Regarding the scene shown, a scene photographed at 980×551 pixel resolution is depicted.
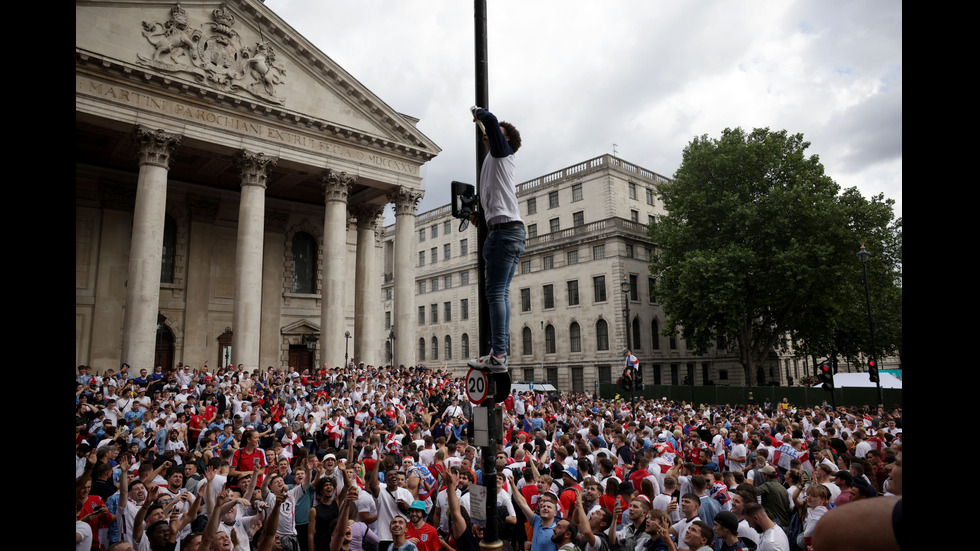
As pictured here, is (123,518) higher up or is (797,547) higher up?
(123,518)

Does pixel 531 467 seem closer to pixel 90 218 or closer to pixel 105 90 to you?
pixel 105 90

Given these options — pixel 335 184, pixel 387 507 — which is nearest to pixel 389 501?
pixel 387 507

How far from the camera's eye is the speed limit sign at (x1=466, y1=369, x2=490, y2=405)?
494 centimetres

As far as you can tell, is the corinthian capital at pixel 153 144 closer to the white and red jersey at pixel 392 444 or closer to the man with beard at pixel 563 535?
the white and red jersey at pixel 392 444

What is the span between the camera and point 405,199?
112 feet

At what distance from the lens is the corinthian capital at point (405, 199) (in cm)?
3403

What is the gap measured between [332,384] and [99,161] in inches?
752

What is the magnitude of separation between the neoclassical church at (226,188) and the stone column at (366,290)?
0.09 m

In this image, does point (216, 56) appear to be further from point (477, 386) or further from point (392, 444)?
point (477, 386)

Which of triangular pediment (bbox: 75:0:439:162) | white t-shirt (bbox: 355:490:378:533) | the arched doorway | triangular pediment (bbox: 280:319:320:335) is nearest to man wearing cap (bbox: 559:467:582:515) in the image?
white t-shirt (bbox: 355:490:378:533)

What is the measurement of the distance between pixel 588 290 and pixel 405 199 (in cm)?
A: 2444

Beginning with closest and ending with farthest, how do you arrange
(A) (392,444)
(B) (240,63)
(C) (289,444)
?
(A) (392,444)
(C) (289,444)
(B) (240,63)

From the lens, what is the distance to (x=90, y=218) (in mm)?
30516
